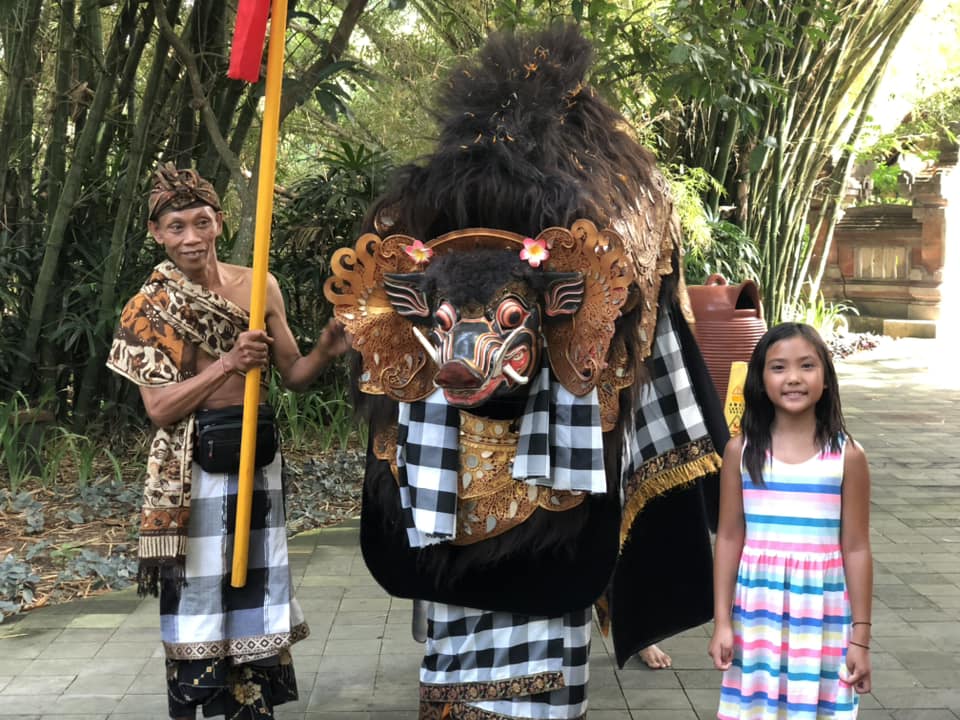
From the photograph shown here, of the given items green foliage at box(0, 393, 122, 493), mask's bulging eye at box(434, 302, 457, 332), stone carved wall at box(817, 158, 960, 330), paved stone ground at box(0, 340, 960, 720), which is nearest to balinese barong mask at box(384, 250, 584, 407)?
mask's bulging eye at box(434, 302, 457, 332)

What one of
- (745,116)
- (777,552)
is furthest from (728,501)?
(745,116)

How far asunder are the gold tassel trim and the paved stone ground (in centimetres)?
78

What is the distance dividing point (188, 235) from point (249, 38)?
511mm

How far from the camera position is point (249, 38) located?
262 centimetres

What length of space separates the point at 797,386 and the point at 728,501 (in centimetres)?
31

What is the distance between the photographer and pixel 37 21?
18.7 ft

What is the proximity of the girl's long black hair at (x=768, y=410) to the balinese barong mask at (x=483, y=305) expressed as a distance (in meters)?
0.37

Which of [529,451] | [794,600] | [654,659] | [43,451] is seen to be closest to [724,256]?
[43,451]

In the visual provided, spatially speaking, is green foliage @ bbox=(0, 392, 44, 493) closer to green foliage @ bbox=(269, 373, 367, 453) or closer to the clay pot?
green foliage @ bbox=(269, 373, 367, 453)

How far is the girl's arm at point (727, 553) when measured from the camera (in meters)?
2.49

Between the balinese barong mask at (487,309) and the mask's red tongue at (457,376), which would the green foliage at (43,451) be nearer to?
the balinese barong mask at (487,309)

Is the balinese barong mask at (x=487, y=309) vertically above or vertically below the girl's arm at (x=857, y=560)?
above

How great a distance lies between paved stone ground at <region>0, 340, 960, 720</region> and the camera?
3322 mm

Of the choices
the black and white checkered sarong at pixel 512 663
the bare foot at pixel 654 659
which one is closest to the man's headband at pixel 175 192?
the black and white checkered sarong at pixel 512 663
